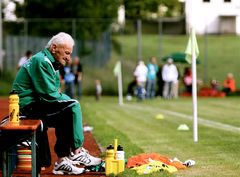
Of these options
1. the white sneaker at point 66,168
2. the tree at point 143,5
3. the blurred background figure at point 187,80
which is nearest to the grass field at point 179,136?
the white sneaker at point 66,168

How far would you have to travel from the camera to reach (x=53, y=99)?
10867 mm

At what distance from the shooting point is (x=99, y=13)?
2184 inches

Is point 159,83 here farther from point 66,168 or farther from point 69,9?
point 66,168

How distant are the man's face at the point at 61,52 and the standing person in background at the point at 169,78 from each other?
2725 centimetres

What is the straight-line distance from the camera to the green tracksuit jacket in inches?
425

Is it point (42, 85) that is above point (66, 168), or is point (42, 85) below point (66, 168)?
above

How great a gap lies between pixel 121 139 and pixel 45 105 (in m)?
4.67

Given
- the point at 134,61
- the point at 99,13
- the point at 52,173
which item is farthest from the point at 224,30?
the point at 52,173

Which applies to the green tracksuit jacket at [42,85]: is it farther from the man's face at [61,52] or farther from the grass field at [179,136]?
the grass field at [179,136]

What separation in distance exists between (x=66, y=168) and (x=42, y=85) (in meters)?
1.18

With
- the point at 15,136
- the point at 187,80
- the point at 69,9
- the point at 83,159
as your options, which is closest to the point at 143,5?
the point at 69,9

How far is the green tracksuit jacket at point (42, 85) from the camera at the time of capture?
35.4 ft

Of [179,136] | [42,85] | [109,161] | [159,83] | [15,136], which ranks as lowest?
[159,83]

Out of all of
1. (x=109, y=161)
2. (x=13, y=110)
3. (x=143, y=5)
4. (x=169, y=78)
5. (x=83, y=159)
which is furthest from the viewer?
(x=143, y=5)
